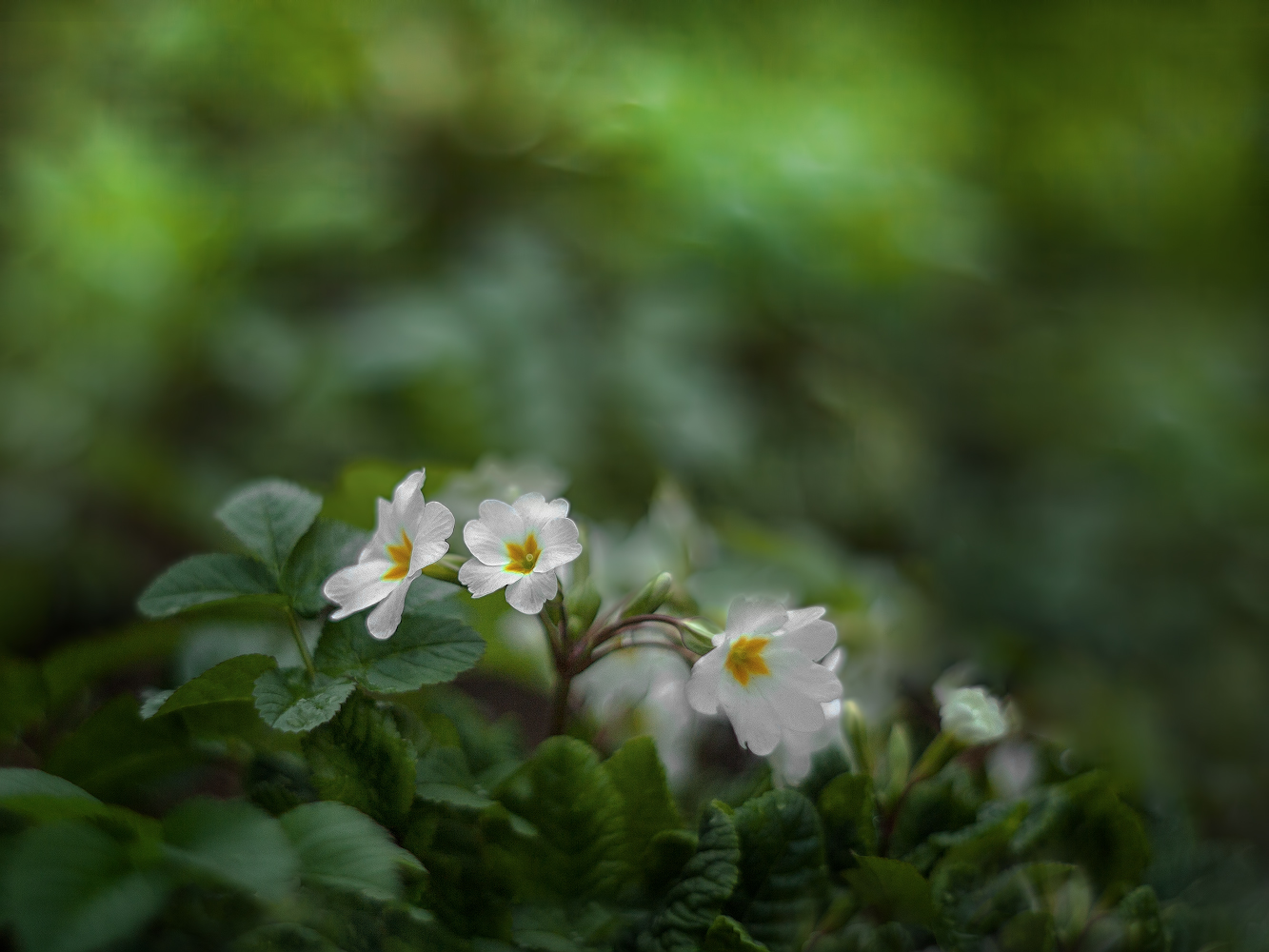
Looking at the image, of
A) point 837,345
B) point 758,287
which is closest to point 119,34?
point 758,287

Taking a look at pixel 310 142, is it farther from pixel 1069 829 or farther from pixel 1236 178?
pixel 1236 178

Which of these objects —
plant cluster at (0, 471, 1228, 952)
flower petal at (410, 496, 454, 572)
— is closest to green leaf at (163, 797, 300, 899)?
plant cluster at (0, 471, 1228, 952)

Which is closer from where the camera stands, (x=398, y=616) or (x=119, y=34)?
(x=398, y=616)

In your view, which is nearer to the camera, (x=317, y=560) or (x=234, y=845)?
(x=234, y=845)

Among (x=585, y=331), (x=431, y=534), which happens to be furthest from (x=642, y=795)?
(x=585, y=331)

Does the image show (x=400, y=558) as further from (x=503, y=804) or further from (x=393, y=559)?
(x=503, y=804)
